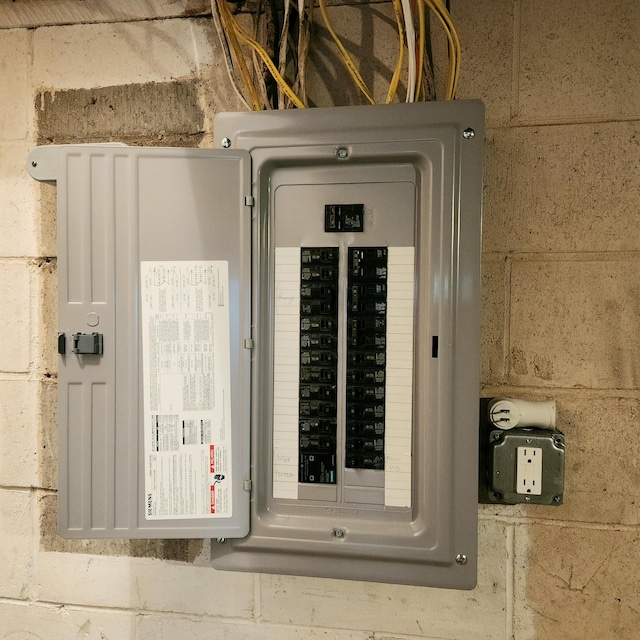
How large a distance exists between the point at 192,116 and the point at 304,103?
235 millimetres

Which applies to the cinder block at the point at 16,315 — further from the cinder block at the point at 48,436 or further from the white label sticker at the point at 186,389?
the white label sticker at the point at 186,389

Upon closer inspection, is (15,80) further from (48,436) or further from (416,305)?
(416,305)

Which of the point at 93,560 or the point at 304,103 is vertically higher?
the point at 304,103

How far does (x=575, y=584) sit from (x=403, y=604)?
1.02 ft

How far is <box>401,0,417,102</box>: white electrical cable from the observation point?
0.78m

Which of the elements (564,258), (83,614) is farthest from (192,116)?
(83,614)

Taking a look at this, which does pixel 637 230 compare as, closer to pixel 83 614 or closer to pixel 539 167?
pixel 539 167

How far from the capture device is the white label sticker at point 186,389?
2.58ft

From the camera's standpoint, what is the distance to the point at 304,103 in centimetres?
86

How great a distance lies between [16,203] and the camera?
3.22ft

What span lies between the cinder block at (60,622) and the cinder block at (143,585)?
22mm

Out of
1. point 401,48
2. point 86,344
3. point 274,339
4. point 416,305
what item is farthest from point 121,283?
point 401,48

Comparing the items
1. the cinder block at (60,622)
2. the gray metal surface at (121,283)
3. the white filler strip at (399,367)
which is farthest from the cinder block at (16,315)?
the white filler strip at (399,367)

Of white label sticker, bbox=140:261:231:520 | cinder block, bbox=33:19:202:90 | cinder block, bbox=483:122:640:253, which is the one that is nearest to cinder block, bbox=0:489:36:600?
white label sticker, bbox=140:261:231:520
